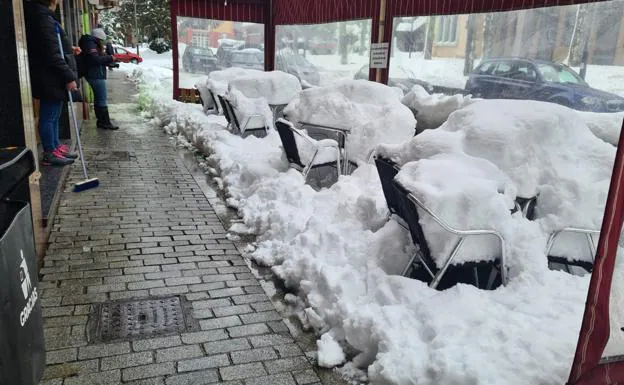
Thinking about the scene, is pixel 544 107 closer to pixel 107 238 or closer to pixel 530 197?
pixel 530 197

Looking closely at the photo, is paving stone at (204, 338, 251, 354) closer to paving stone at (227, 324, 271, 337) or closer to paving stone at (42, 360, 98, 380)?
paving stone at (227, 324, 271, 337)

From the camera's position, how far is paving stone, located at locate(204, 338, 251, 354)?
9.83 ft

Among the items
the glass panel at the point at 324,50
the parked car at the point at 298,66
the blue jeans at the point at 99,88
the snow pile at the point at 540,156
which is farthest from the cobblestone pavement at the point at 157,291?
the parked car at the point at 298,66

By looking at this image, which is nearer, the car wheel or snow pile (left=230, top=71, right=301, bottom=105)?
the car wheel

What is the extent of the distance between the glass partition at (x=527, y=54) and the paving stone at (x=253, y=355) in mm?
3985

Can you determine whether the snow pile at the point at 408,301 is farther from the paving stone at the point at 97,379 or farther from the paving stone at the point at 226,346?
the paving stone at the point at 97,379

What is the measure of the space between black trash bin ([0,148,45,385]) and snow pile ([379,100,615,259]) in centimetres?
220

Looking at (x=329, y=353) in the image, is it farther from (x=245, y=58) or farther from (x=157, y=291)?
(x=245, y=58)

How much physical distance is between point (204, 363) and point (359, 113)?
400 cm

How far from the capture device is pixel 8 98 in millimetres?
3865

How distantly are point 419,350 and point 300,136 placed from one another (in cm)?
358

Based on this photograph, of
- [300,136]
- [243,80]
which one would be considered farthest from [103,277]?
[243,80]

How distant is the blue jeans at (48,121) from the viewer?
6.02 m

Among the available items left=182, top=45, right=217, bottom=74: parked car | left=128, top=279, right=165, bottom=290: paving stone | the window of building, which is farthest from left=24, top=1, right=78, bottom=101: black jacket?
left=182, top=45, right=217, bottom=74: parked car
